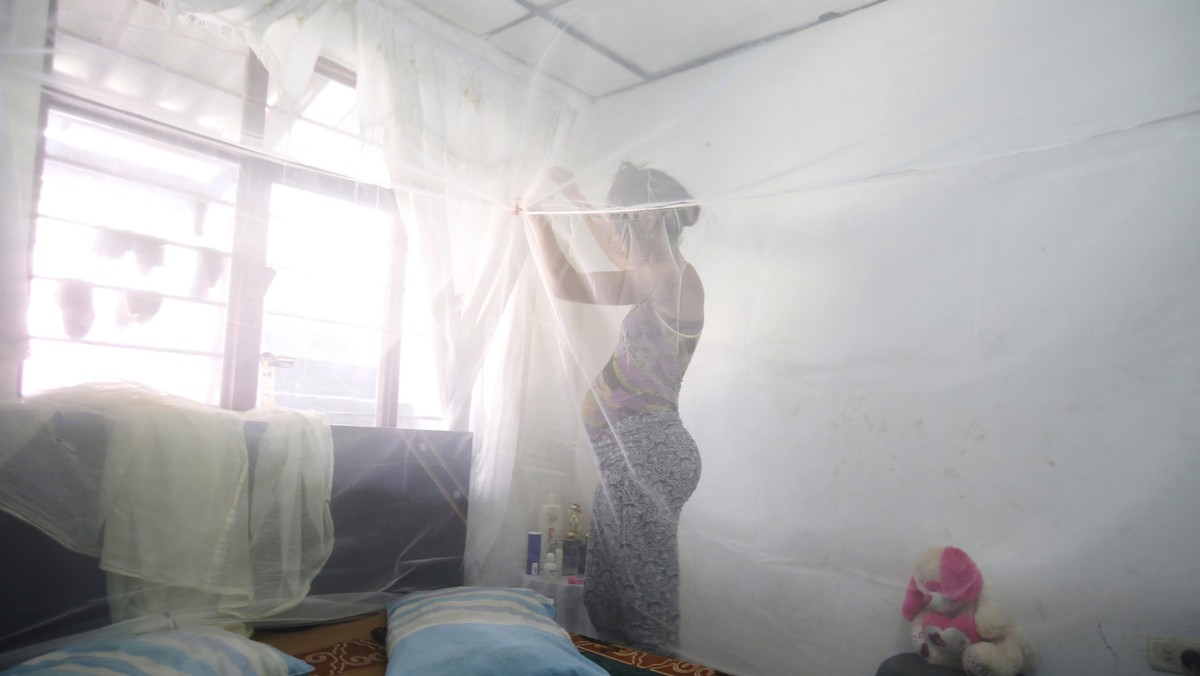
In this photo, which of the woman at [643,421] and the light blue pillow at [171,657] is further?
the woman at [643,421]

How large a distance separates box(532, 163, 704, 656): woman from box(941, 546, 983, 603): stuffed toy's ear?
67 centimetres

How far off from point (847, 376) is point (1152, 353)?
2.10 ft

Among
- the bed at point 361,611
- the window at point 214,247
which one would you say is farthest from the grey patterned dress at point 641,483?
the window at point 214,247

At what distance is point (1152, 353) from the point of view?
5.08 ft

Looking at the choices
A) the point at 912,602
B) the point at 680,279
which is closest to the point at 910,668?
the point at 912,602

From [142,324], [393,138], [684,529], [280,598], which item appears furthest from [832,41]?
[280,598]

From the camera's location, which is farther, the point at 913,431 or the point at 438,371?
the point at 438,371

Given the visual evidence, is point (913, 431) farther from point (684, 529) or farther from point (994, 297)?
point (684, 529)

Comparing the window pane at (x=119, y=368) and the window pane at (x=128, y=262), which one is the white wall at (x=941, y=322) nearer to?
the window pane at (x=128, y=262)

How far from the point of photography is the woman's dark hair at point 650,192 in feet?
7.06

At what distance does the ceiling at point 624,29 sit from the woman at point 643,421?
0.34 meters

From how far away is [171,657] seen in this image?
4.86 ft

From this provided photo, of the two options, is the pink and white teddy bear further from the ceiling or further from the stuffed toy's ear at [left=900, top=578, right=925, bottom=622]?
the ceiling

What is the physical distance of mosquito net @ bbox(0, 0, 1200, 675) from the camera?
5.24 ft
